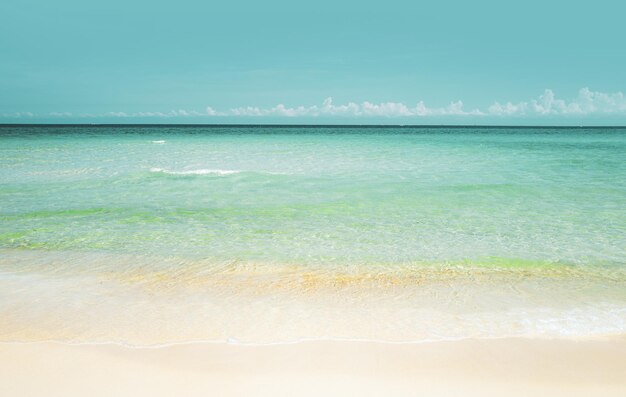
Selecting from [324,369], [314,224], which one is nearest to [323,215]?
[314,224]

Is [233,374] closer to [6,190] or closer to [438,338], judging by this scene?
[438,338]

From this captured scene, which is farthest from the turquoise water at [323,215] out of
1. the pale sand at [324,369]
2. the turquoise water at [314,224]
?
the pale sand at [324,369]

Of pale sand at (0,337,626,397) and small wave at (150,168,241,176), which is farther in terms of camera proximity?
small wave at (150,168,241,176)

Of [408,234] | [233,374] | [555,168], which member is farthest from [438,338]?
[555,168]

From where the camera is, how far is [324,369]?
359cm

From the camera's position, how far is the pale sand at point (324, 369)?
332 cm

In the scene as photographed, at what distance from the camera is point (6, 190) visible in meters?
13.2

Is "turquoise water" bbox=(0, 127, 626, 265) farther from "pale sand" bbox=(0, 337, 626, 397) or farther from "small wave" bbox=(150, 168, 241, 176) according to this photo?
"pale sand" bbox=(0, 337, 626, 397)

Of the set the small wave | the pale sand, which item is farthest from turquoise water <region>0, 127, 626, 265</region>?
the pale sand

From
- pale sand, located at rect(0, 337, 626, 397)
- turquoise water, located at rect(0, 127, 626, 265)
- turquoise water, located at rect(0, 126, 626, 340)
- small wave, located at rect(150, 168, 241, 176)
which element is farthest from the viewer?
small wave, located at rect(150, 168, 241, 176)

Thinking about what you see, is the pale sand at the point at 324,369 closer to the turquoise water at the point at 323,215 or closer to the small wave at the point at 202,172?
the turquoise water at the point at 323,215

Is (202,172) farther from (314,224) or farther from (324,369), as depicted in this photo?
(324,369)

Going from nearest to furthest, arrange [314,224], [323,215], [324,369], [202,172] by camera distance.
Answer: [324,369] < [314,224] < [323,215] < [202,172]

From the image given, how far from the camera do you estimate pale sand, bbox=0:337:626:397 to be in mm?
3316
